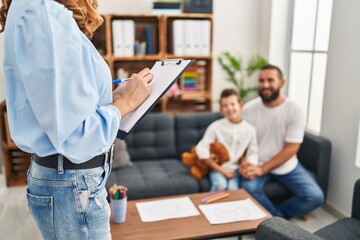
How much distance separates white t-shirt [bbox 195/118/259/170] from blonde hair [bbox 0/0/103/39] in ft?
5.54

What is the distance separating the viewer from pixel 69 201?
0.97 m

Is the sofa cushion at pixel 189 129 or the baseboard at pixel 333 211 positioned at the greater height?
the sofa cushion at pixel 189 129

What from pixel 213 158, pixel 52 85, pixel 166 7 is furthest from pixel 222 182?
pixel 52 85

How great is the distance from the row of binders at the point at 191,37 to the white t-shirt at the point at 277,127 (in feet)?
2.90

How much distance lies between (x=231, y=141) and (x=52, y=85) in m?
1.92

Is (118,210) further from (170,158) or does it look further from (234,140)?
(170,158)

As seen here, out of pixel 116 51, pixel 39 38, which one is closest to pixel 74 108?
pixel 39 38

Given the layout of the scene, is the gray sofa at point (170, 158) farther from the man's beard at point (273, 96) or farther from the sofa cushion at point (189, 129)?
the man's beard at point (273, 96)

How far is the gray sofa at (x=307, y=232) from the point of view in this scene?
1.31 metres

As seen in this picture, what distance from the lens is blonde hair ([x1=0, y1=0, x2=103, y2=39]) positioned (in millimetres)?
942

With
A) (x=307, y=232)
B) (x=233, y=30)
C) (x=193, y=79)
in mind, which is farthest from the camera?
(x=233, y=30)

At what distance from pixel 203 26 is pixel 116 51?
83cm

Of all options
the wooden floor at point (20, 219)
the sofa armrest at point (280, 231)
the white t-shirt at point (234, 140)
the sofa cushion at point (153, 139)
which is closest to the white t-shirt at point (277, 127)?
the white t-shirt at point (234, 140)

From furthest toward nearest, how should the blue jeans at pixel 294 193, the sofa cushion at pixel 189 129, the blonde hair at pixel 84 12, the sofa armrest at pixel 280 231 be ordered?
1. the sofa cushion at pixel 189 129
2. the blue jeans at pixel 294 193
3. the sofa armrest at pixel 280 231
4. the blonde hair at pixel 84 12
